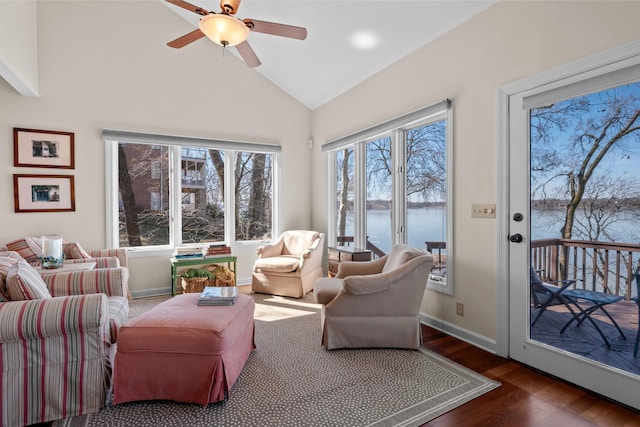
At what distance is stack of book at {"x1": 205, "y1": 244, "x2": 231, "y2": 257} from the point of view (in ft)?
14.4

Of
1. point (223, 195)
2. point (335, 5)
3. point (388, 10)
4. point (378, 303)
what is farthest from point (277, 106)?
point (378, 303)

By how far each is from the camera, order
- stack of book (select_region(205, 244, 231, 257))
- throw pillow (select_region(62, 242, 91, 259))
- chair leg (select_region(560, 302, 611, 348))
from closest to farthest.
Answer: chair leg (select_region(560, 302, 611, 348)) < throw pillow (select_region(62, 242, 91, 259)) < stack of book (select_region(205, 244, 231, 257))

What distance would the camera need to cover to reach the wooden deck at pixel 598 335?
1952 millimetres

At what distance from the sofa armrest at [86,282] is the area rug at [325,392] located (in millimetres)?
987

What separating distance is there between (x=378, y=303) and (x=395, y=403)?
30.3 inches

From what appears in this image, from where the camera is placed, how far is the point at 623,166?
197 centimetres

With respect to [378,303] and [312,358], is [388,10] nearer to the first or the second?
[378,303]

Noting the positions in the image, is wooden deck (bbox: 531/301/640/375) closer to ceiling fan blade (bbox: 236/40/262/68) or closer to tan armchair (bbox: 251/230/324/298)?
tan armchair (bbox: 251/230/324/298)

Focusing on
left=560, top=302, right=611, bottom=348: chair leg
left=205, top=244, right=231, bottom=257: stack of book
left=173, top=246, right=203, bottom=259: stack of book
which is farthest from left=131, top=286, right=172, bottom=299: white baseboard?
left=560, top=302, right=611, bottom=348: chair leg

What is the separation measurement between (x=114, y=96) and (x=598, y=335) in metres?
5.15

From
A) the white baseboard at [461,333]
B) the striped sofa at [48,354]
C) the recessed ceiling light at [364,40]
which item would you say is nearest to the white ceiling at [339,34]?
the recessed ceiling light at [364,40]

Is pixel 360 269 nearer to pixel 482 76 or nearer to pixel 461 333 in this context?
pixel 461 333

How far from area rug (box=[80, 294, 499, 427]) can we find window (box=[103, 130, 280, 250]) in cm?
240

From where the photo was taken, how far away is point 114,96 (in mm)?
4062
